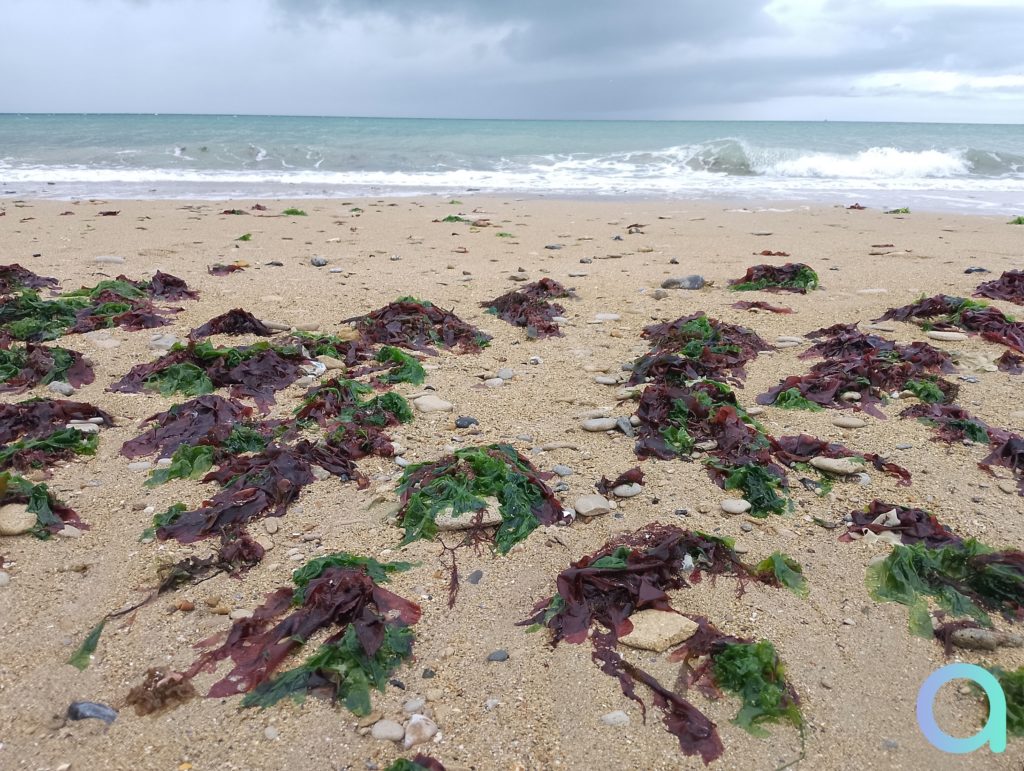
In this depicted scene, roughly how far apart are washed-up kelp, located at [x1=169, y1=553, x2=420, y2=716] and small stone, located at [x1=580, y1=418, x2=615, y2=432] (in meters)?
1.46

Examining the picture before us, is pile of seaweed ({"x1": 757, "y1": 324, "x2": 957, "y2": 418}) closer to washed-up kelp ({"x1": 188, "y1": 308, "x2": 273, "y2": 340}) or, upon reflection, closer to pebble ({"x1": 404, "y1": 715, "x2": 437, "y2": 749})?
pebble ({"x1": 404, "y1": 715, "x2": 437, "y2": 749})

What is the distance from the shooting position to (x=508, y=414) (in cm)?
380

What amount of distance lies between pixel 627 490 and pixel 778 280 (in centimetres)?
416

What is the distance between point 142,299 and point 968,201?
620 inches

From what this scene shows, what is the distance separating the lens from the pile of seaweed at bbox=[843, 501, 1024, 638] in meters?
2.27

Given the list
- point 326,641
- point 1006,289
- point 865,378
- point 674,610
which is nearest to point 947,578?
point 674,610

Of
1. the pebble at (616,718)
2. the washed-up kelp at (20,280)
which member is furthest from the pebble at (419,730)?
the washed-up kelp at (20,280)

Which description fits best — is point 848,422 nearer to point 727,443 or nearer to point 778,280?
point 727,443

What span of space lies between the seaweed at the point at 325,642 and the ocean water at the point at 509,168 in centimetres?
1392

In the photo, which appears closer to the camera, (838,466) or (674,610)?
(674,610)

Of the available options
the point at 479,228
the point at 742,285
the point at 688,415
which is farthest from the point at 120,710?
the point at 479,228

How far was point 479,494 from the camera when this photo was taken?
9.48ft

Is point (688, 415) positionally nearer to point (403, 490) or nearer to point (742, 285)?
point (403, 490)

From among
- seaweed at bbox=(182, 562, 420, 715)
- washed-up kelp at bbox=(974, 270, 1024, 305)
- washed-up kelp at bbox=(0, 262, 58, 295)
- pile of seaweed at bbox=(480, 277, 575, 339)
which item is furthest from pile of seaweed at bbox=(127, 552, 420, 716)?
washed-up kelp at bbox=(974, 270, 1024, 305)
